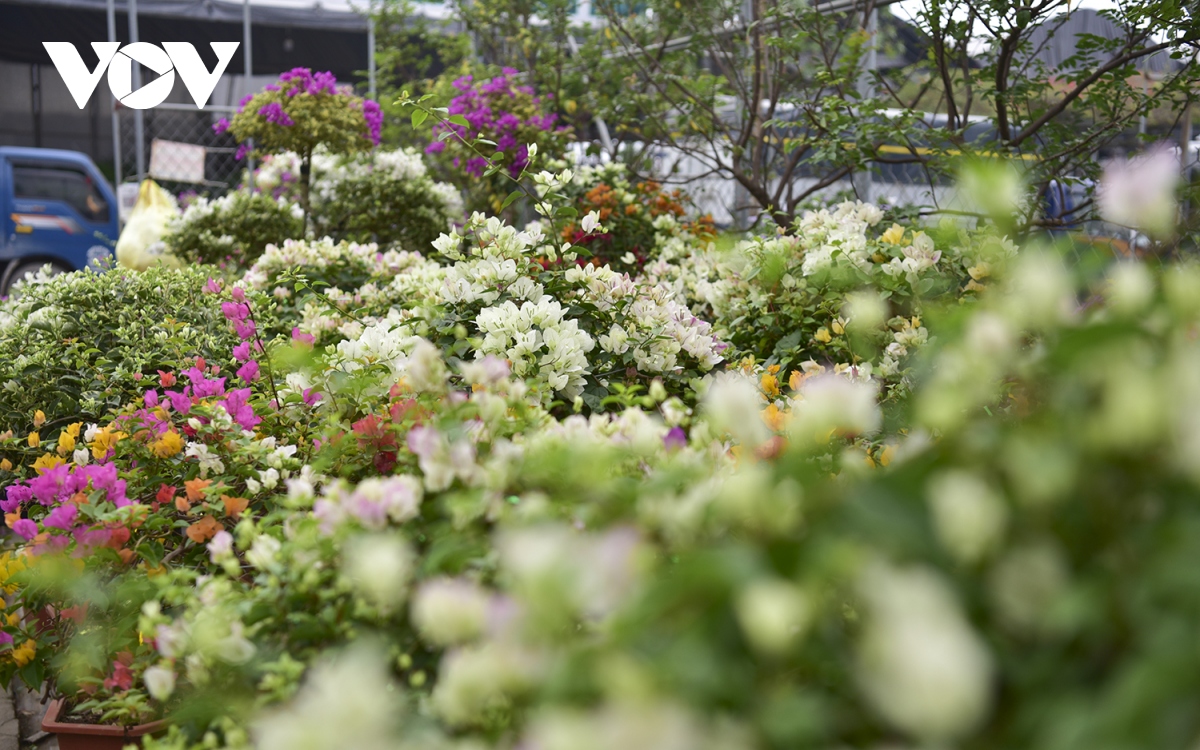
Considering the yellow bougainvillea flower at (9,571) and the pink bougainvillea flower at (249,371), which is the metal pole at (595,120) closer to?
the pink bougainvillea flower at (249,371)

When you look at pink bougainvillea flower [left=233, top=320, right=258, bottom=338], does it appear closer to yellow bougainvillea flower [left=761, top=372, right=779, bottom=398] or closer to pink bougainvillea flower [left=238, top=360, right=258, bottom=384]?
pink bougainvillea flower [left=238, top=360, right=258, bottom=384]

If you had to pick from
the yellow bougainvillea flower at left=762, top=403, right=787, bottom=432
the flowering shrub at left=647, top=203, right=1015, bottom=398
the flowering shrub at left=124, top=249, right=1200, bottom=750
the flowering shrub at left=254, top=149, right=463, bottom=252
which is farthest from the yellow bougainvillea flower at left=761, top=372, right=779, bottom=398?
the flowering shrub at left=254, top=149, right=463, bottom=252

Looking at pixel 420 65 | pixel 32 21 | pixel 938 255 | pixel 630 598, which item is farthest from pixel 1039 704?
pixel 32 21

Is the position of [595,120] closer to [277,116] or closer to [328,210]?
[328,210]

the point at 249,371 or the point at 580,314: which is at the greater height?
the point at 580,314

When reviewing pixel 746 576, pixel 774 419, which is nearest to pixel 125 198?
pixel 774 419

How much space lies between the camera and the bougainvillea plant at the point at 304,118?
464 centimetres

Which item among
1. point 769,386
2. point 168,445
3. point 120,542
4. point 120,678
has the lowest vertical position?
point 120,678

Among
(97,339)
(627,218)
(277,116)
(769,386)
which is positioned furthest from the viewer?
(277,116)

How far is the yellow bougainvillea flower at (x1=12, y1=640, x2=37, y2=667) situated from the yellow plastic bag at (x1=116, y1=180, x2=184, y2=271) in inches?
133

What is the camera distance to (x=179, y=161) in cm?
794

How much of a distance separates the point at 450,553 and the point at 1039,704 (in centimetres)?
49

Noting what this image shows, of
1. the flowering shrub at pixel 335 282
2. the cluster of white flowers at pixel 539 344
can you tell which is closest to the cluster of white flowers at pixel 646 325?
the cluster of white flowers at pixel 539 344

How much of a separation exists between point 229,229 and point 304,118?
26.2 inches
